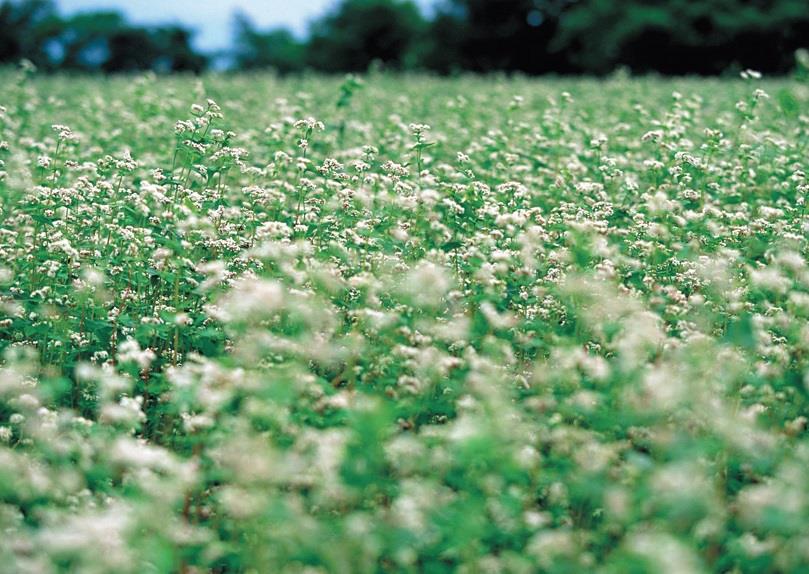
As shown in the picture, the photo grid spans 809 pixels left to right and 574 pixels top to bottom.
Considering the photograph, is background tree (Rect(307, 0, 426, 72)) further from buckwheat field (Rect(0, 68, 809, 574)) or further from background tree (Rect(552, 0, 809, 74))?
buckwheat field (Rect(0, 68, 809, 574))

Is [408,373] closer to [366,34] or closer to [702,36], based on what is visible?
[702,36]

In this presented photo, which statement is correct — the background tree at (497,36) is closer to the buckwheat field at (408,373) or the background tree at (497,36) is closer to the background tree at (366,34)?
the background tree at (366,34)

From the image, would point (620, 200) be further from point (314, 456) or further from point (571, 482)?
point (314, 456)

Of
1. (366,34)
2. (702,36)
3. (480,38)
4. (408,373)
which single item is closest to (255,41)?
(366,34)

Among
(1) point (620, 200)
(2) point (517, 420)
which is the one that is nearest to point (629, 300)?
(2) point (517, 420)

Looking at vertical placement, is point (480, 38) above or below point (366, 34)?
below

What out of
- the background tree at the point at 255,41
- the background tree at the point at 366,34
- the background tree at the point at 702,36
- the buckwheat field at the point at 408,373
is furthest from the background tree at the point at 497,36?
the buckwheat field at the point at 408,373
